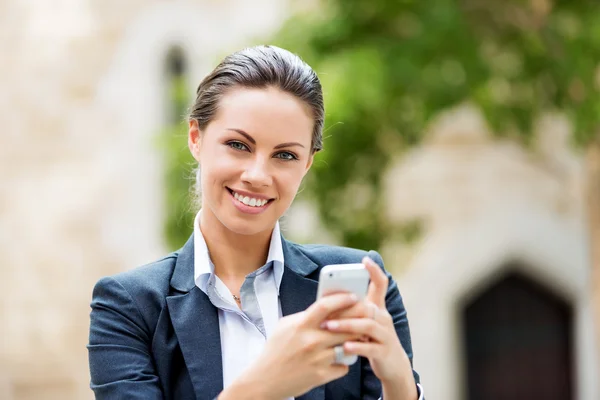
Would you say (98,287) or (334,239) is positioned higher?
(334,239)

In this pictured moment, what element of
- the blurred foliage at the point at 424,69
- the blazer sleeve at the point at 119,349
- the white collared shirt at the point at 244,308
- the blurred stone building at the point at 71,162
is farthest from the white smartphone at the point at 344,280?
the blurred stone building at the point at 71,162

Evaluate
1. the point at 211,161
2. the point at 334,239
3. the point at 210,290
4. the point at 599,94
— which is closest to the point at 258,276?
the point at 210,290

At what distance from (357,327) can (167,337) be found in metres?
0.37

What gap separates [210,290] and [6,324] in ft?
23.2

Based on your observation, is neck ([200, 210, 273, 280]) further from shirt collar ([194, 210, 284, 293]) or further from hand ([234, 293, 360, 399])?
hand ([234, 293, 360, 399])

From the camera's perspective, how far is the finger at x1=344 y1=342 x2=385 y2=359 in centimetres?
145

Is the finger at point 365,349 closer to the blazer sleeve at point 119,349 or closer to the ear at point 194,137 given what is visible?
the blazer sleeve at point 119,349

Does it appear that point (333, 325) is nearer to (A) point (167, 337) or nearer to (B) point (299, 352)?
(B) point (299, 352)

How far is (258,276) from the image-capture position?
1.74 meters

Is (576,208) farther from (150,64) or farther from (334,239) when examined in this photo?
(150,64)

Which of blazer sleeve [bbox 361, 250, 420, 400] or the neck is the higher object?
the neck

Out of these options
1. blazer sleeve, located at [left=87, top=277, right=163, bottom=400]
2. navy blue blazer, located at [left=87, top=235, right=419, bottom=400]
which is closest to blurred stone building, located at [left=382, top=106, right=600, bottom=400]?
navy blue blazer, located at [left=87, top=235, right=419, bottom=400]

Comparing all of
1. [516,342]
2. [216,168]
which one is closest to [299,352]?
[216,168]

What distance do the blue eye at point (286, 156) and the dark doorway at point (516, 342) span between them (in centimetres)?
767
